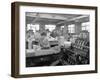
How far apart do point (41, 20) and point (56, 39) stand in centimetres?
22

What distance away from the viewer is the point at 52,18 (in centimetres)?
198

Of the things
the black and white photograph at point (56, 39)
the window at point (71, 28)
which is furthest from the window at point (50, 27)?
the window at point (71, 28)

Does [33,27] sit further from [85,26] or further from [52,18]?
[85,26]

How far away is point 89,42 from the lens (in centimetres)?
212

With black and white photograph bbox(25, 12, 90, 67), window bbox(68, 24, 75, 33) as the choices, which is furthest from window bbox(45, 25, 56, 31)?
window bbox(68, 24, 75, 33)

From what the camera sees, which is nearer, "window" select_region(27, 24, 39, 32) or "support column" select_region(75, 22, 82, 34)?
"window" select_region(27, 24, 39, 32)

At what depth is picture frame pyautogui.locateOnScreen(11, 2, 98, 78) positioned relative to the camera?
72.3 inches

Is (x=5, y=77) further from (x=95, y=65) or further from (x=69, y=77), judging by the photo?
(x=95, y=65)

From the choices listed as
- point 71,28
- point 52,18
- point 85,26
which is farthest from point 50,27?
point 85,26

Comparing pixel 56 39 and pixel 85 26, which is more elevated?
pixel 85 26

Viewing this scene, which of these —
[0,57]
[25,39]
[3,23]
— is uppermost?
[3,23]

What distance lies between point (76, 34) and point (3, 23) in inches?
27.3

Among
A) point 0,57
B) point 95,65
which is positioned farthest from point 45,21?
point 95,65

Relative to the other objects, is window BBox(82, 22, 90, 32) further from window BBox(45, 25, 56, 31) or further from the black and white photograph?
window BBox(45, 25, 56, 31)
